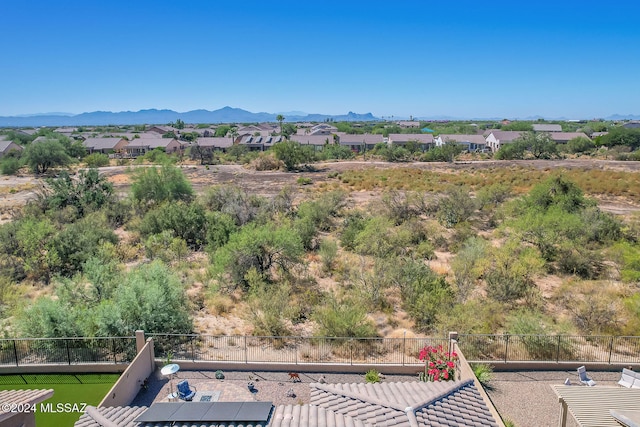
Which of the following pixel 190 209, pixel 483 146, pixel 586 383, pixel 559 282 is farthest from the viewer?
pixel 483 146

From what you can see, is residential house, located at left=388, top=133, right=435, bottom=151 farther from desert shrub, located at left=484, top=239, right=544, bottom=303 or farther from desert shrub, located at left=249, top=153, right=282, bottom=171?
desert shrub, located at left=484, top=239, right=544, bottom=303

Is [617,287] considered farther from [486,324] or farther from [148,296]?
[148,296]

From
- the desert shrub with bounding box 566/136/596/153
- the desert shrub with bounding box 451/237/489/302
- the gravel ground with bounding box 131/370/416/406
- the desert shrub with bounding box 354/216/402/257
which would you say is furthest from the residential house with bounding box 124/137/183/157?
the gravel ground with bounding box 131/370/416/406

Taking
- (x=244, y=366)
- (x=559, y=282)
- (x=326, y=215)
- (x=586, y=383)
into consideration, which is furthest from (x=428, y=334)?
(x=326, y=215)

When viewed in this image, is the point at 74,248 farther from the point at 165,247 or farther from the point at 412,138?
the point at 412,138

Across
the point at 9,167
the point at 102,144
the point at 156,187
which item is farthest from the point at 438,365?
the point at 102,144

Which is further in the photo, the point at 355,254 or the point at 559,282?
the point at 355,254
